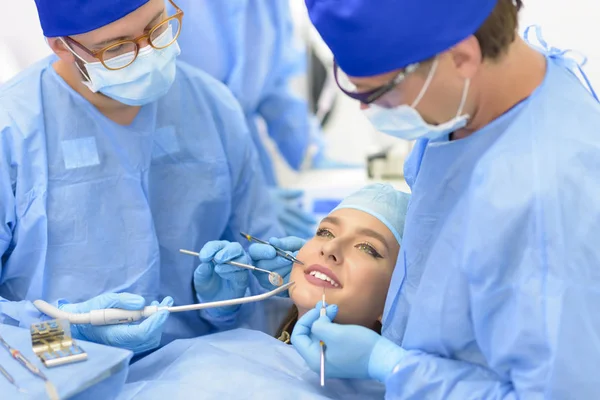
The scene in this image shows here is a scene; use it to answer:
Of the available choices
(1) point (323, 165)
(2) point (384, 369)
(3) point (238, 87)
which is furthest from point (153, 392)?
(1) point (323, 165)

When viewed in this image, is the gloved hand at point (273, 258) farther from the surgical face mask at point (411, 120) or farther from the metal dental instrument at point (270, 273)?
the surgical face mask at point (411, 120)

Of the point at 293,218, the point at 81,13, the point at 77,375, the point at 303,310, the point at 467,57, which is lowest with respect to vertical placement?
the point at 293,218

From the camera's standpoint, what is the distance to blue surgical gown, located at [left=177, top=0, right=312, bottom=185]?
2.50 m

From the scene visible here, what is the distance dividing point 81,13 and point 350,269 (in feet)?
3.02

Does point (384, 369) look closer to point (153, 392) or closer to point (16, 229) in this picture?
point (153, 392)

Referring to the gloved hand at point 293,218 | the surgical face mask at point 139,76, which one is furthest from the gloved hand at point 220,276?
the gloved hand at point 293,218

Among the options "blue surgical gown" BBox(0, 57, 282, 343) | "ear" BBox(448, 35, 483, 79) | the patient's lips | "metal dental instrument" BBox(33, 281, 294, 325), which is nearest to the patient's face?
the patient's lips

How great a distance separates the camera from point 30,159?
5.93 feet

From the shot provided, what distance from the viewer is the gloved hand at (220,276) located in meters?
1.88

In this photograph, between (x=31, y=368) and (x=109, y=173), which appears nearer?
(x=31, y=368)

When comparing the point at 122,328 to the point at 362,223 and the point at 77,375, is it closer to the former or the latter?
the point at 77,375

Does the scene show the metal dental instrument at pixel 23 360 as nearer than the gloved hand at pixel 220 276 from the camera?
Yes

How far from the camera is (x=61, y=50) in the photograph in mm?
1795

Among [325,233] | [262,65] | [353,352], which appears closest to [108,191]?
[325,233]
